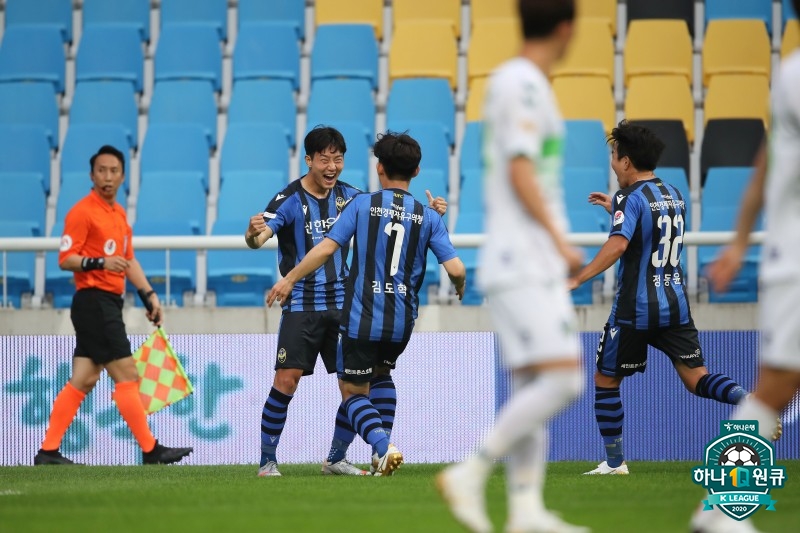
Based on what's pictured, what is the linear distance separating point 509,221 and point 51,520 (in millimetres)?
2386

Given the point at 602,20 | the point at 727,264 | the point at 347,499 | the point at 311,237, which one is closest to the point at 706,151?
the point at 602,20

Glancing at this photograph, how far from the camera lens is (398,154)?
296 inches

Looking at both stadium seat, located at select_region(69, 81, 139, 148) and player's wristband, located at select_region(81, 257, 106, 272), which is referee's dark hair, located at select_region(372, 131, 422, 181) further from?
stadium seat, located at select_region(69, 81, 139, 148)

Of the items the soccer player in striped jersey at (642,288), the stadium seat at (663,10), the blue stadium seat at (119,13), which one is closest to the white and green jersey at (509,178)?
the soccer player in striped jersey at (642,288)

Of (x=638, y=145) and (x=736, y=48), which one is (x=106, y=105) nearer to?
(x=736, y=48)

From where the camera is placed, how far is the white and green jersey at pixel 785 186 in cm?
420

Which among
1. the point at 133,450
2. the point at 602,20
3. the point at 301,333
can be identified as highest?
the point at 602,20

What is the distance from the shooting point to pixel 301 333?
804cm

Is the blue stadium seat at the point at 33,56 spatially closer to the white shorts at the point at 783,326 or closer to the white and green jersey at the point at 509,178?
the white and green jersey at the point at 509,178

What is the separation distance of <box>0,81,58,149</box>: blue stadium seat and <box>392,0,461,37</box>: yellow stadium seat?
399 cm

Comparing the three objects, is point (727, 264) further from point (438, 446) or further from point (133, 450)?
point (133, 450)

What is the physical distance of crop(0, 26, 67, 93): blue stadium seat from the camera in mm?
14859

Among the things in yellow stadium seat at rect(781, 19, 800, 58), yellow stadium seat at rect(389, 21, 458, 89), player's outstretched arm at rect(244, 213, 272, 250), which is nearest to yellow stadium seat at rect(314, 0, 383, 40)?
yellow stadium seat at rect(389, 21, 458, 89)

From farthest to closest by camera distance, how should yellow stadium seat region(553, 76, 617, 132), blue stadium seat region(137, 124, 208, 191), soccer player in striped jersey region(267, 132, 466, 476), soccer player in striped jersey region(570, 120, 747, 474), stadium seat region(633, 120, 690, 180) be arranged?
yellow stadium seat region(553, 76, 617, 132) < blue stadium seat region(137, 124, 208, 191) < stadium seat region(633, 120, 690, 180) < soccer player in striped jersey region(570, 120, 747, 474) < soccer player in striped jersey region(267, 132, 466, 476)
